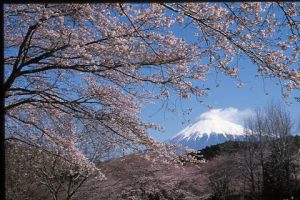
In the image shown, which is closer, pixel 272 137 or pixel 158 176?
pixel 158 176

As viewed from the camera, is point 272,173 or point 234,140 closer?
point 272,173

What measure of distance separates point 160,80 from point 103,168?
21.3 feet

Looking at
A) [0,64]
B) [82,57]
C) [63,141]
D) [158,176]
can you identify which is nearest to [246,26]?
[82,57]

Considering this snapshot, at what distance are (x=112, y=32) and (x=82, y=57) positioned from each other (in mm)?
459

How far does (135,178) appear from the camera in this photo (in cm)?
1105

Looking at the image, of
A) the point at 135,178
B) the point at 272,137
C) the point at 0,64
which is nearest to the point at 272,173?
the point at 272,137

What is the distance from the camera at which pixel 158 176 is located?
11727 mm

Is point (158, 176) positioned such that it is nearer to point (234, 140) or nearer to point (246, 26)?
point (234, 140)

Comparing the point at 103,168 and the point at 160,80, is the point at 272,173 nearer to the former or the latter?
the point at 103,168

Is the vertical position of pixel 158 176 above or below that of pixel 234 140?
below

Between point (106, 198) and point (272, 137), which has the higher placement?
point (272, 137)

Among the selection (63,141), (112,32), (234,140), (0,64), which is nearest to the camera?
(0,64)

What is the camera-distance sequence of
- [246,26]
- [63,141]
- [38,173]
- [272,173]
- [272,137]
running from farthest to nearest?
[272,137]
[272,173]
[38,173]
[63,141]
[246,26]

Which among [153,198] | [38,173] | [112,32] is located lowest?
[153,198]
